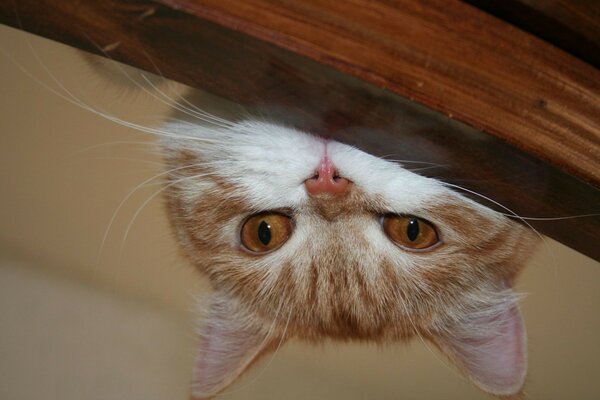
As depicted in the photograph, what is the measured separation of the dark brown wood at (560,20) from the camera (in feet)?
2.04

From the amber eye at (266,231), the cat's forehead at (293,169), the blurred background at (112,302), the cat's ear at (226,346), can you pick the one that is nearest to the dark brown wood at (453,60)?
the cat's forehead at (293,169)

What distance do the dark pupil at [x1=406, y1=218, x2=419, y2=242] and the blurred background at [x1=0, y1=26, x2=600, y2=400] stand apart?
630 millimetres

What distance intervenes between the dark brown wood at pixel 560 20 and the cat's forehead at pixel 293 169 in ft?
1.19

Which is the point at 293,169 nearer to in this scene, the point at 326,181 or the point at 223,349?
the point at 326,181

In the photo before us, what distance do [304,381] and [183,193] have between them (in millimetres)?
916

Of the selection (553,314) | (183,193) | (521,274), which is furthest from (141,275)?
(553,314)

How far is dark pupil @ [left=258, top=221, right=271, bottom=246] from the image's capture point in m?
1.16

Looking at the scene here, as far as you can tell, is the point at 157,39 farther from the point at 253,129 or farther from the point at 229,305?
the point at 229,305

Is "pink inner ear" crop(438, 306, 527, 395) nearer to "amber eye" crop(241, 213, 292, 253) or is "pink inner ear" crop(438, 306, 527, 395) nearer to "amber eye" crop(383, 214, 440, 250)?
"amber eye" crop(383, 214, 440, 250)

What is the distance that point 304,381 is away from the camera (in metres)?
1.89

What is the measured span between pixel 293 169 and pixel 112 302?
3.48 feet

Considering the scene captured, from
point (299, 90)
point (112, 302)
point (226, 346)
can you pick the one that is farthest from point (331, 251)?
point (112, 302)

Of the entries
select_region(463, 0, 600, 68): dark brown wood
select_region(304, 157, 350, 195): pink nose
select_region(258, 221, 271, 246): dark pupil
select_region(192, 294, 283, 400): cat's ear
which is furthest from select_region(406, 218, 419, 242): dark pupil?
select_region(463, 0, 600, 68): dark brown wood

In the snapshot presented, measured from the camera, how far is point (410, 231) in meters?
1.13
